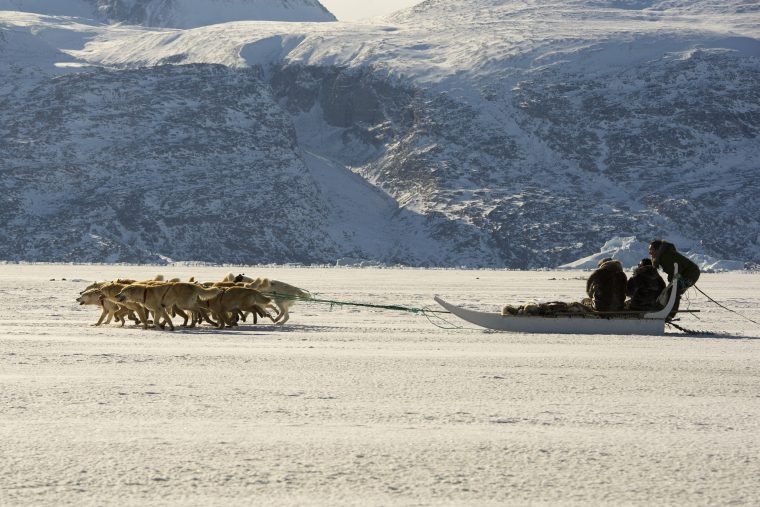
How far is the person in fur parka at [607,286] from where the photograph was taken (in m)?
22.0

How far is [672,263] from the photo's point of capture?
22359 millimetres

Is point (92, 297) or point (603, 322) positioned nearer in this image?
point (603, 322)

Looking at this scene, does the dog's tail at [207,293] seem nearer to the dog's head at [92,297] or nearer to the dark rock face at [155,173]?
the dog's head at [92,297]

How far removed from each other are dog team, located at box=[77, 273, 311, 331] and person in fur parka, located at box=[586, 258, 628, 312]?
5.89 meters

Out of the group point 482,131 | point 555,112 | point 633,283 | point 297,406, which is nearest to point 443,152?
point 482,131

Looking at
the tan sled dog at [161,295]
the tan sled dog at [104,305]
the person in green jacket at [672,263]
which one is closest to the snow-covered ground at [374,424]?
the tan sled dog at [161,295]

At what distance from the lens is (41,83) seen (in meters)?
176

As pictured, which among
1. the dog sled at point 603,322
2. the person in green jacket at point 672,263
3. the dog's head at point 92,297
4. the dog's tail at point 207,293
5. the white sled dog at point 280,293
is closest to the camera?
the person in green jacket at point 672,263

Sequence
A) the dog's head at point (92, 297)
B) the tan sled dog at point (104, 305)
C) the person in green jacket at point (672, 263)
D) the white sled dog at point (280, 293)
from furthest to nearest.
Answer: the white sled dog at point (280, 293), the dog's head at point (92, 297), the tan sled dog at point (104, 305), the person in green jacket at point (672, 263)

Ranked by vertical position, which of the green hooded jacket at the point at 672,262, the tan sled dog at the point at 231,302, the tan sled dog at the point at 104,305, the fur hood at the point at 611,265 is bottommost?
the tan sled dog at the point at 104,305

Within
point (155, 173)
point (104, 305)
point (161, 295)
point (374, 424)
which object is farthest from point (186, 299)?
point (155, 173)

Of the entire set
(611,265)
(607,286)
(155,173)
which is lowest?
(607,286)

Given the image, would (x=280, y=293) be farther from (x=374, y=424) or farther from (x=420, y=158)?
(x=420, y=158)

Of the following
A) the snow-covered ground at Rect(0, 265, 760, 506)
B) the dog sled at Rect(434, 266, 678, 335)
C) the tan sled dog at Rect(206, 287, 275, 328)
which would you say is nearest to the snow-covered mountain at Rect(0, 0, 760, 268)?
the tan sled dog at Rect(206, 287, 275, 328)
